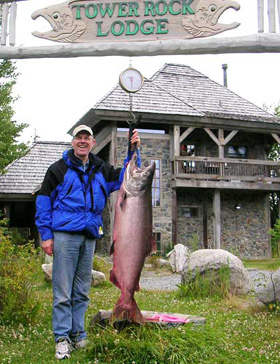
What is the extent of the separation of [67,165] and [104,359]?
167 cm

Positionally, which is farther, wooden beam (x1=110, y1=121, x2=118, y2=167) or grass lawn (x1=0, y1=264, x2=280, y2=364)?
wooden beam (x1=110, y1=121, x2=118, y2=167)

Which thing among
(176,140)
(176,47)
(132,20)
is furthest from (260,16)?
(176,140)

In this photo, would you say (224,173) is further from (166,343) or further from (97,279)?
(166,343)

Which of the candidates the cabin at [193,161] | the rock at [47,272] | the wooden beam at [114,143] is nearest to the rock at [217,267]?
the rock at [47,272]

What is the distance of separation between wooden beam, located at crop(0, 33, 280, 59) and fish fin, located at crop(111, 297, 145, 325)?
8.10ft

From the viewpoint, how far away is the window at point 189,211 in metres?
18.6

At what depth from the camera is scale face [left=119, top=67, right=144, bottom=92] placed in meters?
4.43

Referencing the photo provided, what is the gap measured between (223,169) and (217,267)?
34.9 feet

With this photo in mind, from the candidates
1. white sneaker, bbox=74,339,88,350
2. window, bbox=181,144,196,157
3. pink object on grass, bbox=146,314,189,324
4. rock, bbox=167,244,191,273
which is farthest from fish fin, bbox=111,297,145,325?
window, bbox=181,144,196,157

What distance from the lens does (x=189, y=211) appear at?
61.5 ft

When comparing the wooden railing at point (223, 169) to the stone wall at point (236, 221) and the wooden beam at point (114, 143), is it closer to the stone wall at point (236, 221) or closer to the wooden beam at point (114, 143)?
the stone wall at point (236, 221)

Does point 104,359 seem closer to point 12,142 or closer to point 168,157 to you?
point 12,142

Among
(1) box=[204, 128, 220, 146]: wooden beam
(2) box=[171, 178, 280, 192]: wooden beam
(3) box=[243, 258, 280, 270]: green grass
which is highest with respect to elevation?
(1) box=[204, 128, 220, 146]: wooden beam

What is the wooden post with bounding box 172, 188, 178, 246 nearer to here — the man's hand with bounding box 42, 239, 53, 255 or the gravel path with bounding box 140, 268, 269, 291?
the gravel path with bounding box 140, 268, 269, 291
